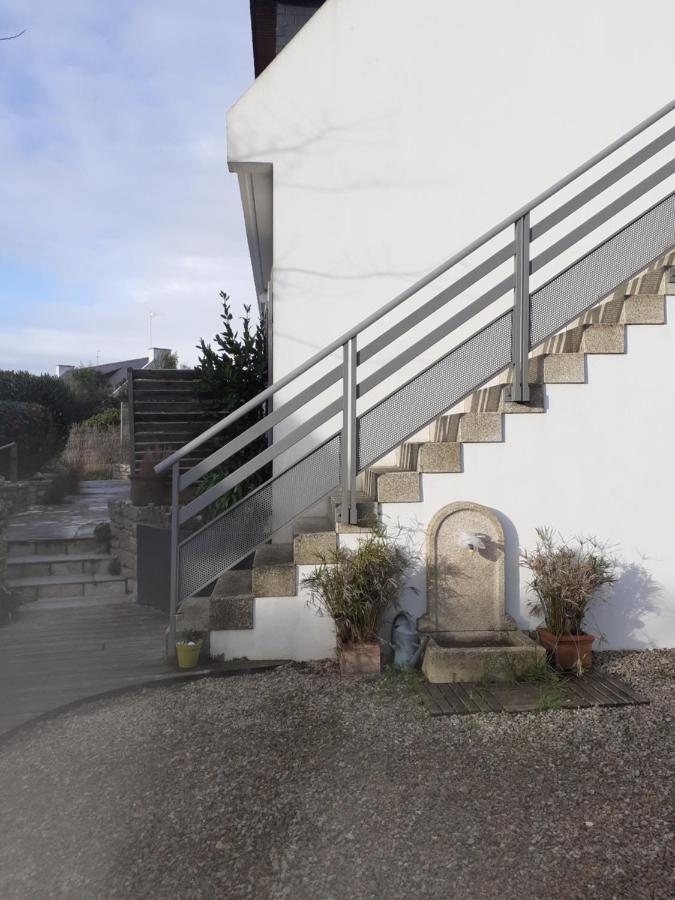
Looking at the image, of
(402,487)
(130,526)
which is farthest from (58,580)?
(402,487)

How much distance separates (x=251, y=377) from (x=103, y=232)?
266cm

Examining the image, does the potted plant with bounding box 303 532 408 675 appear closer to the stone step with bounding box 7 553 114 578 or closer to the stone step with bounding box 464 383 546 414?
the stone step with bounding box 464 383 546 414

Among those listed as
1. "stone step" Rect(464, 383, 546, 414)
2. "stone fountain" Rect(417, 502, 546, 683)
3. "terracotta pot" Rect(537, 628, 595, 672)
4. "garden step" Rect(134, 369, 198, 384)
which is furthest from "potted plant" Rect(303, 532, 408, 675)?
"garden step" Rect(134, 369, 198, 384)

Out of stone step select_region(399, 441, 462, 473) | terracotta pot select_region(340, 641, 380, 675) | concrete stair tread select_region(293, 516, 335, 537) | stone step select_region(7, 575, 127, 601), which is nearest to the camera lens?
terracotta pot select_region(340, 641, 380, 675)

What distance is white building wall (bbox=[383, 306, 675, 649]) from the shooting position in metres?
4.41

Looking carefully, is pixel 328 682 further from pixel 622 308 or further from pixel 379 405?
pixel 622 308

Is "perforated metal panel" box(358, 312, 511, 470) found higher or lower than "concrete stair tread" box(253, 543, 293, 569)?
higher

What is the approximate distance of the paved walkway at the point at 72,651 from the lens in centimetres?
404

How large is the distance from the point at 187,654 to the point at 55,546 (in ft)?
10.7

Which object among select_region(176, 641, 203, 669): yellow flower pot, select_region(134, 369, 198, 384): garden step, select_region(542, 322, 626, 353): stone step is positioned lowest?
select_region(176, 641, 203, 669): yellow flower pot

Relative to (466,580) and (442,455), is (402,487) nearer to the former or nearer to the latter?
(442,455)

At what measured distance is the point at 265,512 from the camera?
4.44 metres

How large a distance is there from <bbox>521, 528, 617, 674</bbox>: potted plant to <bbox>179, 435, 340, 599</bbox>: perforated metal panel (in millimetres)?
1239

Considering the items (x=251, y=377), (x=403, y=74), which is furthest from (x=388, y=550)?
(x=403, y=74)
